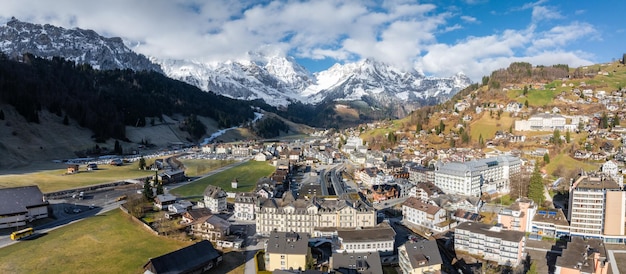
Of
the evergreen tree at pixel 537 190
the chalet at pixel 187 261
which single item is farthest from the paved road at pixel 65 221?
the evergreen tree at pixel 537 190

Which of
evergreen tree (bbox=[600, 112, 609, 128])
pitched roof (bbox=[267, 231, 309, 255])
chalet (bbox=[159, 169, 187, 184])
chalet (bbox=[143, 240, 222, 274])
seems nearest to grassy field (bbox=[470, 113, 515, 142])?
evergreen tree (bbox=[600, 112, 609, 128])

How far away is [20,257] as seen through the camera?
1219 inches

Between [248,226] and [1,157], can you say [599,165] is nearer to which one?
[248,226]

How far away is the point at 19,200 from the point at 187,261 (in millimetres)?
25570

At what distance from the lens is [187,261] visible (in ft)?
97.8

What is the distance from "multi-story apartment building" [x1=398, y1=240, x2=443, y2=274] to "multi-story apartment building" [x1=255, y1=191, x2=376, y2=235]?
333 inches

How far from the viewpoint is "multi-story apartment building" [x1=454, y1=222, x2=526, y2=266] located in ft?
111

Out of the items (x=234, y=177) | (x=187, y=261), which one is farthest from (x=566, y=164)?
(x=187, y=261)

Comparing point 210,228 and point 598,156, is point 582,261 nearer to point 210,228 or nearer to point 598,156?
point 210,228

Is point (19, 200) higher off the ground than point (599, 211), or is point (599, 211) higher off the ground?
point (19, 200)

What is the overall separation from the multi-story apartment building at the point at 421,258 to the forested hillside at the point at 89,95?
100977mm

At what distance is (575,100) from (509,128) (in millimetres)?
24312

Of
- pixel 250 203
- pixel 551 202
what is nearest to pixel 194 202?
pixel 250 203

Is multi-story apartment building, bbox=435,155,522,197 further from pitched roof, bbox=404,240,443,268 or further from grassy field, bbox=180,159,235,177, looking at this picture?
grassy field, bbox=180,159,235,177
